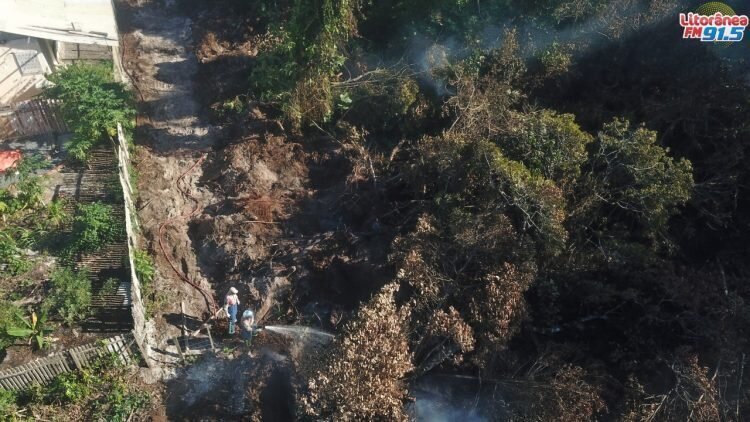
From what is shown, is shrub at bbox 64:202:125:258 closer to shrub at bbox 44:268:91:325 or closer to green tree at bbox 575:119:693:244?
shrub at bbox 44:268:91:325

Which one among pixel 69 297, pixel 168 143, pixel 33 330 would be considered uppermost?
pixel 168 143

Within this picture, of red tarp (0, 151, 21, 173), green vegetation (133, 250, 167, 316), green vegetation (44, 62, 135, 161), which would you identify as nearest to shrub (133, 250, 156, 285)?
green vegetation (133, 250, 167, 316)

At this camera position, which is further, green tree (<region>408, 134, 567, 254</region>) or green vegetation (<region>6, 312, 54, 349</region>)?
green vegetation (<region>6, 312, 54, 349</region>)

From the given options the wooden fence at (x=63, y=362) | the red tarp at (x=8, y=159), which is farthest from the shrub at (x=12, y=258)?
the wooden fence at (x=63, y=362)

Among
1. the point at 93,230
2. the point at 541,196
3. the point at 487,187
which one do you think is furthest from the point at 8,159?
the point at 541,196

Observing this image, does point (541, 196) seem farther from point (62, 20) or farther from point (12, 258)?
point (62, 20)

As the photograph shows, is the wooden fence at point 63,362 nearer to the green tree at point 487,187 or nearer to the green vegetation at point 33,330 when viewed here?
the green vegetation at point 33,330
